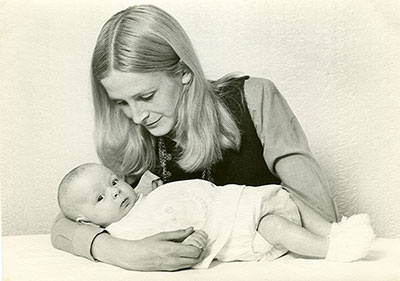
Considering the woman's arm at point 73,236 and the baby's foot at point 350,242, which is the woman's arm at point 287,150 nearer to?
the baby's foot at point 350,242

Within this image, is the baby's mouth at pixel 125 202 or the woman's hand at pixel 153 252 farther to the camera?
the baby's mouth at pixel 125 202

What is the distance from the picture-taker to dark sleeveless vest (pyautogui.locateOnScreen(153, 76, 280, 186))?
1.43 metres

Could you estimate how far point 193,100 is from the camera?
1442mm

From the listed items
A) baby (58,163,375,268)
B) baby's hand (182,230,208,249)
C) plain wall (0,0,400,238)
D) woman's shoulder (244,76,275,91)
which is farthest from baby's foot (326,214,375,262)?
woman's shoulder (244,76,275,91)

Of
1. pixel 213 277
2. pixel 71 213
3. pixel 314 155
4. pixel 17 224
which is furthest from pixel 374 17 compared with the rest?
pixel 17 224

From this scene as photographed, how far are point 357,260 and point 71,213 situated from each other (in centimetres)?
66

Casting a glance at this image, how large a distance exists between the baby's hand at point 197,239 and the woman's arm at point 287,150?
241 mm

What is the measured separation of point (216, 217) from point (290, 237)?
0.17 metres

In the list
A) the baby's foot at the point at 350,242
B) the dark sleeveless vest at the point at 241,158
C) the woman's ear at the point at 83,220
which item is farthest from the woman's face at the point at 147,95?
the baby's foot at the point at 350,242

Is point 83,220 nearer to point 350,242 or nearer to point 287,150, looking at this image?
point 287,150

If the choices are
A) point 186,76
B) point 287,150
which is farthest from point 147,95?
point 287,150

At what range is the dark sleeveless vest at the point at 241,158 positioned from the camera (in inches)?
56.4

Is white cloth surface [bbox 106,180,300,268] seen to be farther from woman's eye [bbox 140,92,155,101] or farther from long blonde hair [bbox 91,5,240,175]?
woman's eye [bbox 140,92,155,101]

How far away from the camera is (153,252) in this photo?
1.28 meters
